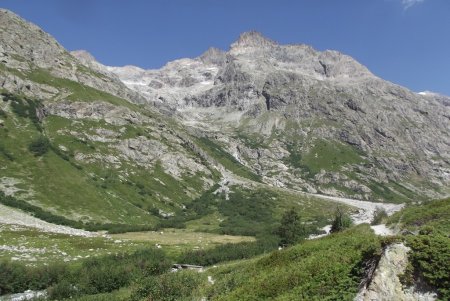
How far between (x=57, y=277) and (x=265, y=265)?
5348 centimetres

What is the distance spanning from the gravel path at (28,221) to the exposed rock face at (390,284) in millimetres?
125516

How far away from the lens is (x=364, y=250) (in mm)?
22688

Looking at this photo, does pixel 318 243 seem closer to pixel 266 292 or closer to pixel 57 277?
pixel 266 292

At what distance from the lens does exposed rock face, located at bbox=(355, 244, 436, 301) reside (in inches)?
756

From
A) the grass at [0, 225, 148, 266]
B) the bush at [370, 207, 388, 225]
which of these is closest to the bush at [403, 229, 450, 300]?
the bush at [370, 207, 388, 225]

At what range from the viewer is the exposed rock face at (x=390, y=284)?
19203mm

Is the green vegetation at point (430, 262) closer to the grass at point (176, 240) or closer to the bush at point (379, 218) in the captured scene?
the bush at point (379, 218)

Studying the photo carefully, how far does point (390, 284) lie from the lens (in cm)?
1938

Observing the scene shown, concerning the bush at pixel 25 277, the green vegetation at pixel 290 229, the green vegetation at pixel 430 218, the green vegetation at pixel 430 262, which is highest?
the green vegetation at pixel 430 218

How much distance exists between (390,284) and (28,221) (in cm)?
14256

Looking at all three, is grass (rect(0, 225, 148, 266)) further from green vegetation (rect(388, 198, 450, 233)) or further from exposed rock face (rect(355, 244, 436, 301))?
exposed rock face (rect(355, 244, 436, 301))

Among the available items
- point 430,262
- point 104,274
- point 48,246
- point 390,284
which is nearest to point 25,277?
point 104,274

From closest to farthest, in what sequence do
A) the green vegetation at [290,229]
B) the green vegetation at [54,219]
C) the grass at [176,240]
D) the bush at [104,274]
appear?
the bush at [104,274], the green vegetation at [290,229], the grass at [176,240], the green vegetation at [54,219]

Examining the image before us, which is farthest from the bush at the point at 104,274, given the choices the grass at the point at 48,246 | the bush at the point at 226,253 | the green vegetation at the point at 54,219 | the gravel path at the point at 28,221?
the green vegetation at the point at 54,219
